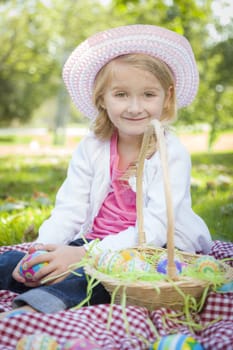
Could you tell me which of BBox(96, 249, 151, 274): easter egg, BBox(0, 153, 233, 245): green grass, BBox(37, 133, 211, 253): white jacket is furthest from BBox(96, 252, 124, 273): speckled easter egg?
BBox(0, 153, 233, 245): green grass

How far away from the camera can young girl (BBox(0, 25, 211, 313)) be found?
2.22m

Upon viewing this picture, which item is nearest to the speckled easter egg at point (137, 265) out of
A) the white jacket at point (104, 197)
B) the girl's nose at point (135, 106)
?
the white jacket at point (104, 197)

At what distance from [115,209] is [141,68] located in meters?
0.65

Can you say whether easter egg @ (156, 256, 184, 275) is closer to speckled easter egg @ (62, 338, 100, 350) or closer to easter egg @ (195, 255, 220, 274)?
easter egg @ (195, 255, 220, 274)

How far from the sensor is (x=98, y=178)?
8.01ft

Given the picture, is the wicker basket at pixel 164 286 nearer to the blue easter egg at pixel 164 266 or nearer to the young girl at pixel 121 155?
the blue easter egg at pixel 164 266

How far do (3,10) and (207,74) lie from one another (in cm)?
776

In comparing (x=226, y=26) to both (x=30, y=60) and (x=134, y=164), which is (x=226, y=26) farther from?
(x=30, y=60)

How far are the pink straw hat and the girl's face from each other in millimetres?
87

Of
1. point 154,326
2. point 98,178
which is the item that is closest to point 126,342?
point 154,326

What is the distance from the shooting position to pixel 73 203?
2.45 meters

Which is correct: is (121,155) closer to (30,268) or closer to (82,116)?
(30,268)

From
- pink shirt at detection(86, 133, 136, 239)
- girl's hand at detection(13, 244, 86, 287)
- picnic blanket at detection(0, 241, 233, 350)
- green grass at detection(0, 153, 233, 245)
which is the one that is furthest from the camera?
green grass at detection(0, 153, 233, 245)

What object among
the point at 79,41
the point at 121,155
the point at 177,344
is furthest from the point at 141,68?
the point at 79,41
